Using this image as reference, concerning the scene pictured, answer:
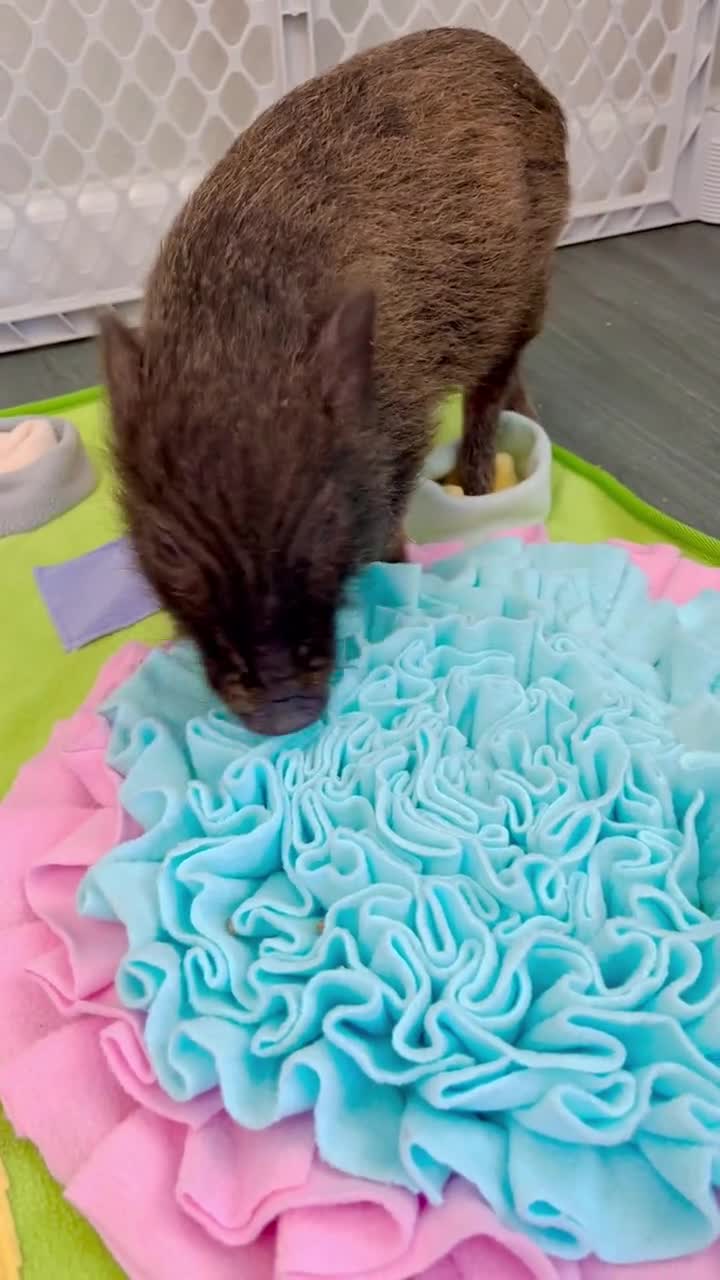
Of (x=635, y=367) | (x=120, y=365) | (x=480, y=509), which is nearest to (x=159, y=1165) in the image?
(x=120, y=365)

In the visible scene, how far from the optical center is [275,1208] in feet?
2.54

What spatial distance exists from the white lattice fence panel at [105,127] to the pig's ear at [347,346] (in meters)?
1.46

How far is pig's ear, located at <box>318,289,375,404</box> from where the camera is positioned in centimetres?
90

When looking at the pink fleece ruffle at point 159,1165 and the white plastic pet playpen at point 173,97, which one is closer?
the pink fleece ruffle at point 159,1165

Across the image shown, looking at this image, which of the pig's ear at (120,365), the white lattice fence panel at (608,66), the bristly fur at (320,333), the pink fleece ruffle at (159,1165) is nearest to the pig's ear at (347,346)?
the bristly fur at (320,333)

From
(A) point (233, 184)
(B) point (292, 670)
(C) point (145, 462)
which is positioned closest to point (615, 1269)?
(B) point (292, 670)

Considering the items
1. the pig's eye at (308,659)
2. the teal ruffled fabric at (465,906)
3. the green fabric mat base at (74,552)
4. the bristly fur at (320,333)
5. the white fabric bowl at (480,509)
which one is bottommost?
the green fabric mat base at (74,552)

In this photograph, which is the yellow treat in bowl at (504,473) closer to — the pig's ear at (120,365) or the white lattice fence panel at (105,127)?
the pig's ear at (120,365)

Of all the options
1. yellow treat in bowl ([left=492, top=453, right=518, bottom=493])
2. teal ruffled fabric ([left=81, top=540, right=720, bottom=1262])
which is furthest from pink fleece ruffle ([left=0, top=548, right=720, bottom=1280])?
yellow treat in bowl ([left=492, top=453, right=518, bottom=493])

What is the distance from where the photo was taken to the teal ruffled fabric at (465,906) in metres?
0.79

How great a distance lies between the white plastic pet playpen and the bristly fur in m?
0.89

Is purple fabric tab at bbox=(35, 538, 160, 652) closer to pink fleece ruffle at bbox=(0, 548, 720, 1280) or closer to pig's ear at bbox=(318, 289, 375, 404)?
pink fleece ruffle at bbox=(0, 548, 720, 1280)

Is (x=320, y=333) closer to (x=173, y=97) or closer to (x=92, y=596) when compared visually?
(x=92, y=596)

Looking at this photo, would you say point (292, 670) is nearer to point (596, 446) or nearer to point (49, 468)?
point (49, 468)
